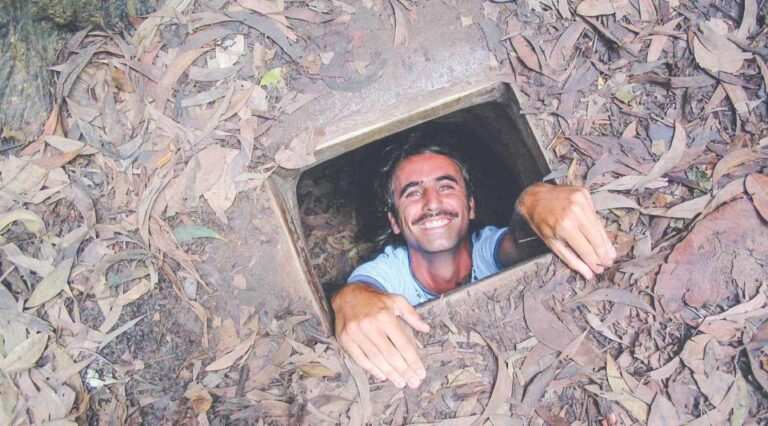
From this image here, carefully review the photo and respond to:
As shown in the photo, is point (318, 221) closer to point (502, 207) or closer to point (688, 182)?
point (502, 207)

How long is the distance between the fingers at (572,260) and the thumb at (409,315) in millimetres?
684

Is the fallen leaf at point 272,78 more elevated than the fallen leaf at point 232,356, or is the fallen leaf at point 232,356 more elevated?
the fallen leaf at point 272,78

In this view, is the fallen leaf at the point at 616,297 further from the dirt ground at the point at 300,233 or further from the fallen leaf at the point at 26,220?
the fallen leaf at the point at 26,220

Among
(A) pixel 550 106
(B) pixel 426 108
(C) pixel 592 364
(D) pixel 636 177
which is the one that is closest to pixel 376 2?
(B) pixel 426 108

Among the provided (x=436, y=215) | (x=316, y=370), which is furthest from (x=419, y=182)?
(x=316, y=370)

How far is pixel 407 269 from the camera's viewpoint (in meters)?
4.04

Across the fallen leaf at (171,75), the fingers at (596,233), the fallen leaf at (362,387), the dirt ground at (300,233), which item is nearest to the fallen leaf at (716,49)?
the dirt ground at (300,233)

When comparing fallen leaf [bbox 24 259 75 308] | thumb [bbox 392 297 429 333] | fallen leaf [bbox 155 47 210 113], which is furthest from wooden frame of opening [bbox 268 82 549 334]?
fallen leaf [bbox 24 259 75 308]

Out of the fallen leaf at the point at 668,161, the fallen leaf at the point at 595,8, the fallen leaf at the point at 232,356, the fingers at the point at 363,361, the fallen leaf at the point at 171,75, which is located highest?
the fallen leaf at the point at 171,75

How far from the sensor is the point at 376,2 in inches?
127

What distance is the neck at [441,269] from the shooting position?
4.02 m

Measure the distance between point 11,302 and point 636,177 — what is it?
2924 millimetres

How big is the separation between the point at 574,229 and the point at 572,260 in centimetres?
16

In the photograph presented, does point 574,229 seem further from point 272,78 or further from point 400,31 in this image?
point 272,78
